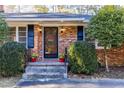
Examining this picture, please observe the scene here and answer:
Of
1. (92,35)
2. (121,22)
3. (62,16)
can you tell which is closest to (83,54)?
(92,35)

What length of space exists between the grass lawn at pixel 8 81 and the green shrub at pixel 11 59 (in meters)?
0.39

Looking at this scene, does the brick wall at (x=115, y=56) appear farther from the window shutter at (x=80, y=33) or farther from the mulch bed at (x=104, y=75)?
the mulch bed at (x=104, y=75)

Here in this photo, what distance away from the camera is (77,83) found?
48.1ft

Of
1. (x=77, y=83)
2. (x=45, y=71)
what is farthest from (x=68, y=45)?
(x=77, y=83)

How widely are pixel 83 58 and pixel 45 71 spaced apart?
2170 mm

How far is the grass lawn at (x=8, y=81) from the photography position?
1435 centimetres

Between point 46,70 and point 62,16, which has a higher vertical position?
point 62,16

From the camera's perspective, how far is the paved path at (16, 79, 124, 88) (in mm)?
13875

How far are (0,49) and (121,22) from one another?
6.47m

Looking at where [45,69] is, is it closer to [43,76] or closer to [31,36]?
[43,76]

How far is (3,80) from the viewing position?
622 inches

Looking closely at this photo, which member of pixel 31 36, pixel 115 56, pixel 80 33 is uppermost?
pixel 80 33
